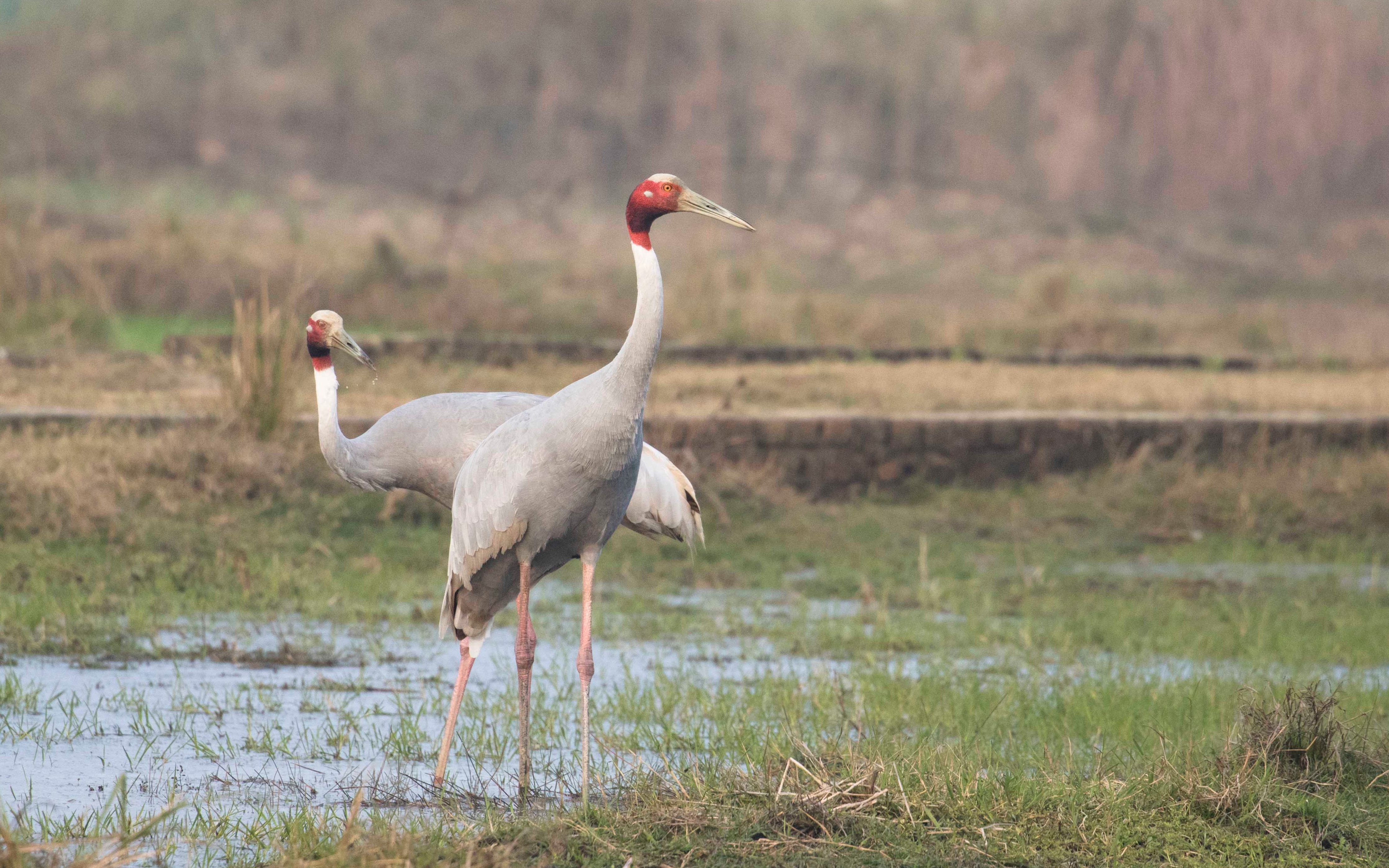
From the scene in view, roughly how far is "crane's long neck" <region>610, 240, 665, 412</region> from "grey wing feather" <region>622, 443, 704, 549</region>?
0.68 m

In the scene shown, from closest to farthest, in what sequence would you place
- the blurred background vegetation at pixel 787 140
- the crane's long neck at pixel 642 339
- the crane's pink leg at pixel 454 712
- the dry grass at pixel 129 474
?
1. the crane's long neck at pixel 642 339
2. the crane's pink leg at pixel 454 712
3. the dry grass at pixel 129 474
4. the blurred background vegetation at pixel 787 140

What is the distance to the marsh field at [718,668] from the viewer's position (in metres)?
4.56

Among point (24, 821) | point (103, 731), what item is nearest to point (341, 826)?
point (24, 821)

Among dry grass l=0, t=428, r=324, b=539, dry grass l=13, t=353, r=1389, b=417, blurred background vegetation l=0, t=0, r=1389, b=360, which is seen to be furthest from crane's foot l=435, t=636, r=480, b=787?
blurred background vegetation l=0, t=0, r=1389, b=360

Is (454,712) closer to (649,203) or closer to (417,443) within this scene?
(417,443)

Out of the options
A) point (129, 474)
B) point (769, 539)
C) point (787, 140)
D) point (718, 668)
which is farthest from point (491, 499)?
point (787, 140)

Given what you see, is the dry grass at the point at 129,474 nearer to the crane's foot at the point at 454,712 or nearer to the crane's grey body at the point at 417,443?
the crane's grey body at the point at 417,443

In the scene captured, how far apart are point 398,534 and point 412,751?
443cm

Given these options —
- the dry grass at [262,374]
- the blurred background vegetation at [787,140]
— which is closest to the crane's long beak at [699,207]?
the dry grass at [262,374]

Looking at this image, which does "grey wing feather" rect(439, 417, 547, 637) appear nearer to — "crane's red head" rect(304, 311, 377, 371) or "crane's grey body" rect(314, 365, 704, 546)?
"crane's grey body" rect(314, 365, 704, 546)

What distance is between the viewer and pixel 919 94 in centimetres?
3575

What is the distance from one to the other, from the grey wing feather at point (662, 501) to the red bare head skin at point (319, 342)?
38.2 inches

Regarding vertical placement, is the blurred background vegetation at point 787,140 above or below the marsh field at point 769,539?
above

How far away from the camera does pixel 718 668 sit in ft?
24.0
